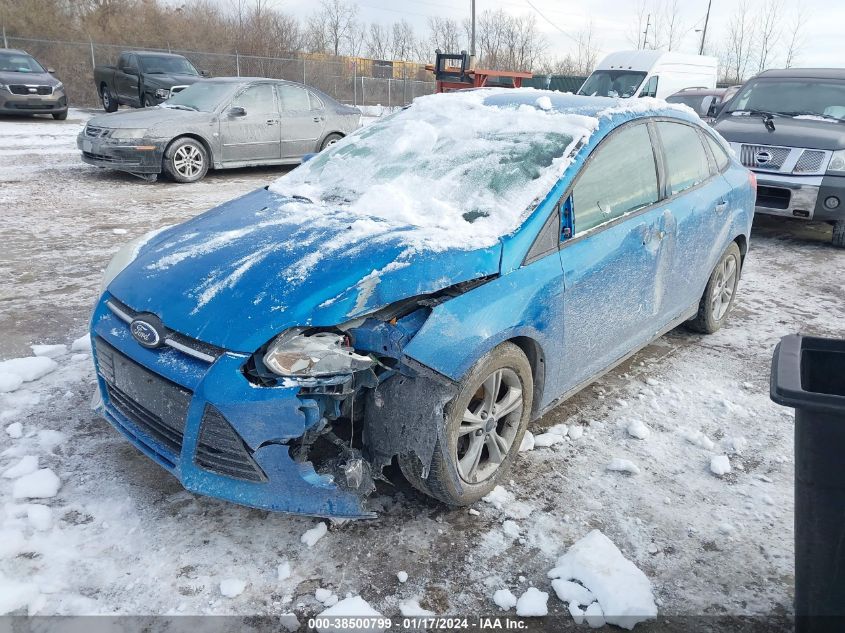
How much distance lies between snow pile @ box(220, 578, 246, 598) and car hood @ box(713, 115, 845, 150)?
7570 mm

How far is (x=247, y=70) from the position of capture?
27.4 m

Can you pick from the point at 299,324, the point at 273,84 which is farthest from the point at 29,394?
the point at 273,84

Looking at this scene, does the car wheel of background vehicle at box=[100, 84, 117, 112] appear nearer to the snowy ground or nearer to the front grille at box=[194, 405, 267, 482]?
the snowy ground

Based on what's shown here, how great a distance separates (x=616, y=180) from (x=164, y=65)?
16.6 metres

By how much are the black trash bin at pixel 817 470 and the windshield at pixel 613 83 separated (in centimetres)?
1395

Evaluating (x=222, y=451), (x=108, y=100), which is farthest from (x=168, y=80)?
(x=222, y=451)

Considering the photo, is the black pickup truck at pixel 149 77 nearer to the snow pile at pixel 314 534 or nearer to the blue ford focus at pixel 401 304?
the blue ford focus at pixel 401 304

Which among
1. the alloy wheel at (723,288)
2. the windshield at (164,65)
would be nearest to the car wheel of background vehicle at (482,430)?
the alloy wheel at (723,288)

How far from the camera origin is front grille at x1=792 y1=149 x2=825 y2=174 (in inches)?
285

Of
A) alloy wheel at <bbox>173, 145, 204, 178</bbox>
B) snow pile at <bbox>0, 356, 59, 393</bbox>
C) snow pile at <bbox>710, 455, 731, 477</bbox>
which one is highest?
alloy wheel at <bbox>173, 145, 204, 178</bbox>

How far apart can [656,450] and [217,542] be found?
7.24 ft

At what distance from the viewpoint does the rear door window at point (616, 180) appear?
321cm

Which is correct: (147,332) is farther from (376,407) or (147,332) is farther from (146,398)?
(376,407)

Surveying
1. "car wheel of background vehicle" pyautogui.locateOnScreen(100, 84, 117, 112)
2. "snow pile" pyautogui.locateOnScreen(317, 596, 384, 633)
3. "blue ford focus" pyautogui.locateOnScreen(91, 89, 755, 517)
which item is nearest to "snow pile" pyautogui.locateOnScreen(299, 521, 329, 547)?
"blue ford focus" pyautogui.locateOnScreen(91, 89, 755, 517)
